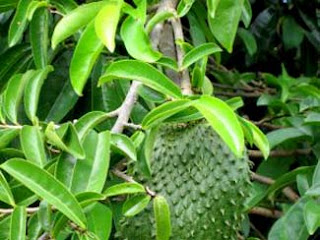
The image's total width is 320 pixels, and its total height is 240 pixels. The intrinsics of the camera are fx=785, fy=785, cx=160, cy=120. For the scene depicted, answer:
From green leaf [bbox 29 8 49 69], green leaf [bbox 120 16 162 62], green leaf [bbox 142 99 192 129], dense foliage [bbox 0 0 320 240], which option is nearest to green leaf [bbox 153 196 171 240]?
dense foliage [bbox 0 0 320 240]

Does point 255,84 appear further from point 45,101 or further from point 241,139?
point 241,139

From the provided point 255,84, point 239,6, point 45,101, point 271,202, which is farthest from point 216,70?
point 239,6

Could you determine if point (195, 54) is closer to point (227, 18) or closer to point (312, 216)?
point (227, 18)

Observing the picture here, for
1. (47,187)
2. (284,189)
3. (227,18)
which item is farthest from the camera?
(284,189)

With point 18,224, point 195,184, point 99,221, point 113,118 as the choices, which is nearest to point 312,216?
point 195,184

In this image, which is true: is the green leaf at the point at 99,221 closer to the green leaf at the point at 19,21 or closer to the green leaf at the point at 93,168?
the green leaf at the point at 93,168

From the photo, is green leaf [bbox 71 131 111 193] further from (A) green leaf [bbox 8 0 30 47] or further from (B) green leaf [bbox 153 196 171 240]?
(A) green leaf [bbox 8 0 30 47]

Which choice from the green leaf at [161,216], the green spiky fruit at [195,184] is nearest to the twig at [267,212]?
the green spiky fruit at [195,184]
